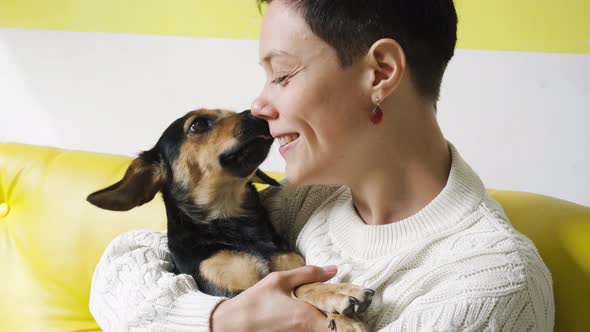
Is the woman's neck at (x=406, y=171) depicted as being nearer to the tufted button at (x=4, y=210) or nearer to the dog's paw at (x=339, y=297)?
the dog's paw at (x=339, y=297)

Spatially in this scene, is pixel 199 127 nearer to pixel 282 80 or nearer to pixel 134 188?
pixel 134 188

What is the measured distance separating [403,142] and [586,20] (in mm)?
895

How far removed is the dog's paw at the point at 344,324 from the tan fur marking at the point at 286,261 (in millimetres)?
256

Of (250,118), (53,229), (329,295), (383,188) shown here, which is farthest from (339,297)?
(53,229)

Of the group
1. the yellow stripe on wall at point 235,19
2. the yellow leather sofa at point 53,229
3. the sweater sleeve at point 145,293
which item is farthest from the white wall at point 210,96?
the sweater sleeve at point 145,293

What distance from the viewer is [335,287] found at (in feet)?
3.45

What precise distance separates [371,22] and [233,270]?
1.79 feet

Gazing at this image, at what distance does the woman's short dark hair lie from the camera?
1032mm

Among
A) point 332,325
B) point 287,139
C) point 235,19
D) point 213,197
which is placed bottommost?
point 332,325

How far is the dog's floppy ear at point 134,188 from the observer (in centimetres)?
131

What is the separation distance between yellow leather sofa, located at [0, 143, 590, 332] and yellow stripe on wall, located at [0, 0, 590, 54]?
58 centimetres

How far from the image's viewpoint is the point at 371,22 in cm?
104

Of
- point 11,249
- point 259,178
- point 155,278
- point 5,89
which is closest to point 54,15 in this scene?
point 5,89

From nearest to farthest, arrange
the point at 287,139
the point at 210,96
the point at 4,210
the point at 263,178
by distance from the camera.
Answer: the point at 287,139
the point at 263,178
the point at 4,210
the point at 210,96
